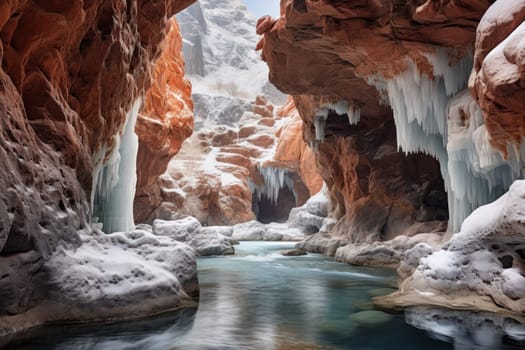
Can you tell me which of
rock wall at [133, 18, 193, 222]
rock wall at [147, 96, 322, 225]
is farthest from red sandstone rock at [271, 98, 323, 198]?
rock wall at [133, 18, 193, 222]

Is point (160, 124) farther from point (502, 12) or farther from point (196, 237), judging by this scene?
point (502, 12)

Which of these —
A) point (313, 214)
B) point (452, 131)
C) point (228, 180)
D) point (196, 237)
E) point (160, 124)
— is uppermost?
point (160, 124)

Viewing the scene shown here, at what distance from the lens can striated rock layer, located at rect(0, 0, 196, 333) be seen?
16.5ft

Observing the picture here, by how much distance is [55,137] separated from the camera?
6758mm

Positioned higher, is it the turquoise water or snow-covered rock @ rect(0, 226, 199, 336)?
snow-covered rock @ rect(0, 226, 199, 336)

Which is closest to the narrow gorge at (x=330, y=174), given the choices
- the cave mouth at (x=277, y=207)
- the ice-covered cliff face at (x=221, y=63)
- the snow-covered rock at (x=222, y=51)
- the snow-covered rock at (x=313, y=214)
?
the snow-covered rock at (x=313, y=214)

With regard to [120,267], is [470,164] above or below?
above

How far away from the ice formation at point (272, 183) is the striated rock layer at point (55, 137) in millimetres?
30350

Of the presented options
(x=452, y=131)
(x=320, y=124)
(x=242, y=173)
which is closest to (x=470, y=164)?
(x=452, y=131)

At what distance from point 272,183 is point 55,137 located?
3506 centimetres

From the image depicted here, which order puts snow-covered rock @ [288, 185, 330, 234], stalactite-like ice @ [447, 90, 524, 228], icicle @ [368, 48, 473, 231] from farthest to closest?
snow-covered rock @ [288, 185, 330, 234] < icicle @ [368, 48, 473, 231] < stalactite-like ice @ [447, 90, 524, 228]

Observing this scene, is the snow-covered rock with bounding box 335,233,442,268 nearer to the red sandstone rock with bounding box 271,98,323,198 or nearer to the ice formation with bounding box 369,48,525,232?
the ice formation with bounding box 369,48,525,232

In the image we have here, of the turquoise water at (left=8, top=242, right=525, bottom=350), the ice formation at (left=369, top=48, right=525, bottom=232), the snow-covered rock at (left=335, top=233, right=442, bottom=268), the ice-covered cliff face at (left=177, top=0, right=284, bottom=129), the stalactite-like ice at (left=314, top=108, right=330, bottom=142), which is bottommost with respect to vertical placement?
the turquoise water at (left=8, top=242, right=525, bottom=350)

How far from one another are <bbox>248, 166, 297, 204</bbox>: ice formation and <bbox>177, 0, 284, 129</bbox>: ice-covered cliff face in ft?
45.9
